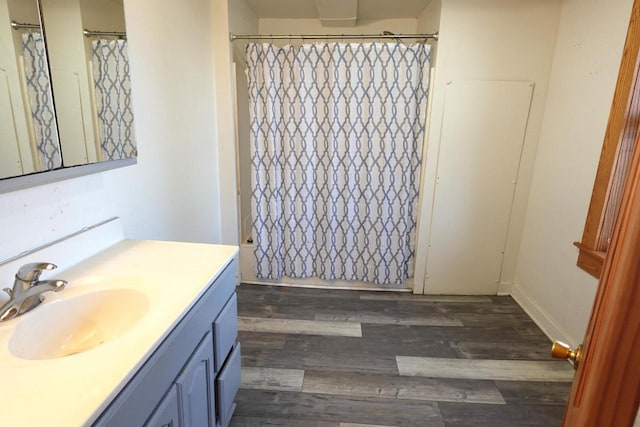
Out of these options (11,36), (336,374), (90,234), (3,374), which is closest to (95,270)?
(90,234)

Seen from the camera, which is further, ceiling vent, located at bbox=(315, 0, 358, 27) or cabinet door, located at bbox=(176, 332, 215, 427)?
ceiling vent, located at bbox=(315, 0, 358, 27)

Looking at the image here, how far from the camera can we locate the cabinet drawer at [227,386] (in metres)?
1.37

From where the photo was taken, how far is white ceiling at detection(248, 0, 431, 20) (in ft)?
9.25

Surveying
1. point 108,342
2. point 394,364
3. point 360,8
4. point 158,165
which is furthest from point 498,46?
point 108,342

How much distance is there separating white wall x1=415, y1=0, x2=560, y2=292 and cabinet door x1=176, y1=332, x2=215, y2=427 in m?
2.08

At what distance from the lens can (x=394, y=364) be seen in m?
2.03

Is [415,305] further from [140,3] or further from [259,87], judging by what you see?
[140,3]

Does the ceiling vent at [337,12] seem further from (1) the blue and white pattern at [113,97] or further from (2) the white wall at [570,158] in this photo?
(1) the blue and white pattern at [113,97]

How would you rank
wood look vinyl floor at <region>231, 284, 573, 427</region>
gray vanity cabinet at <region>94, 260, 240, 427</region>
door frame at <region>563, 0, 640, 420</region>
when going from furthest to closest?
wood look vinyl floor at <region>231, 284, 573, 427</region> < gray vanity cabinet at <region>94, 260, 240, 427</region> < door frame at <region>563, 0, 640, 420</region>

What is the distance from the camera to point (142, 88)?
1.59 m

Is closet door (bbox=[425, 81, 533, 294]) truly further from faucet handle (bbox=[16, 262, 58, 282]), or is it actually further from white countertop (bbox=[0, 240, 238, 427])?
faucet handle (bbox=[16, 262, 58, 282])

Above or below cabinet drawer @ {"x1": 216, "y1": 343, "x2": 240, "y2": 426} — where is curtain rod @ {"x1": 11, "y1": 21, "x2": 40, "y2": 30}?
above

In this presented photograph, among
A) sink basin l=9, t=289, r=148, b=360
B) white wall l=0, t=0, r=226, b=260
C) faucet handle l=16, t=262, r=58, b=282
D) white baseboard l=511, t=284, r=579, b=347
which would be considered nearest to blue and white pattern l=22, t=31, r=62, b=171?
white wall l=0, t=0, r=226, b=260

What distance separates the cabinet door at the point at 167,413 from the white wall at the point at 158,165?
0.66 meters
